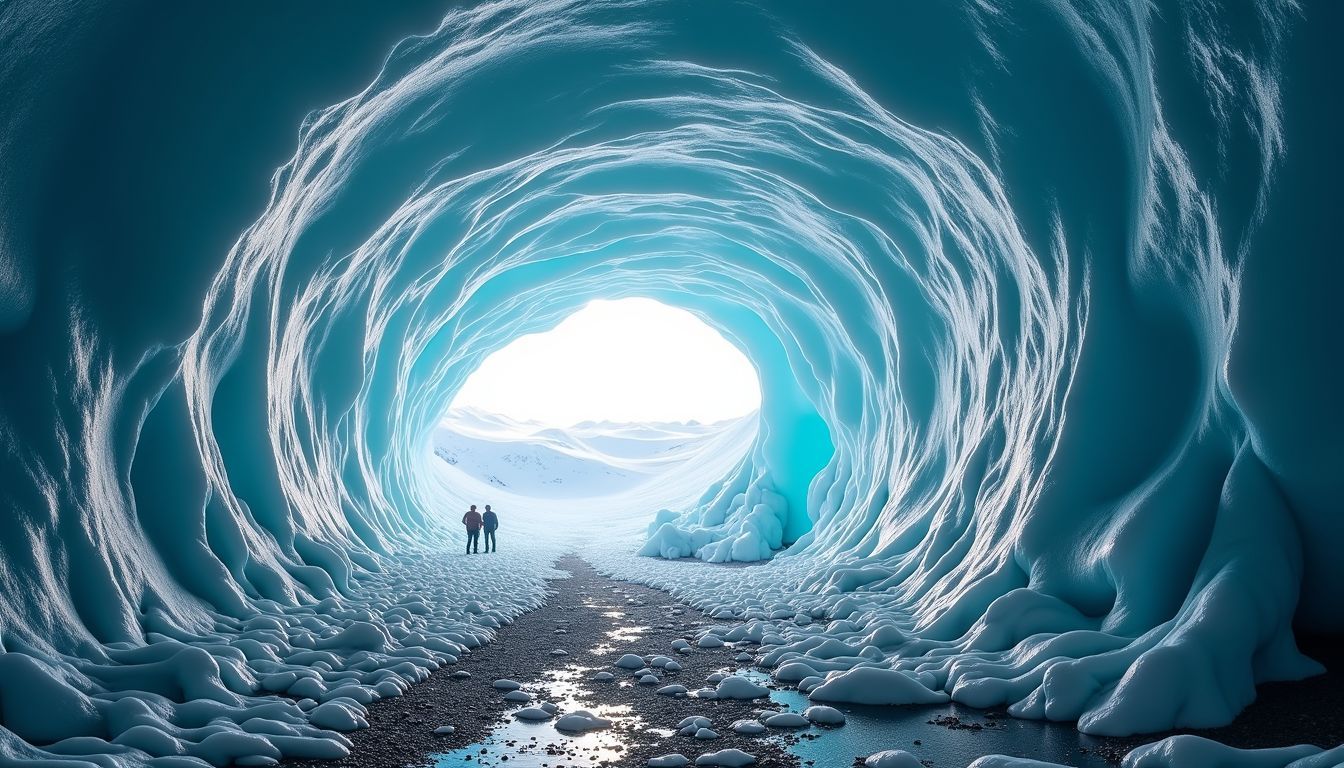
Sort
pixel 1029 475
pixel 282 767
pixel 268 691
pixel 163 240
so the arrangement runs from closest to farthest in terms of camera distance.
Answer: pixel 282 767 → pixel 268 691 → pixel 163 240 → pixel 1029 475

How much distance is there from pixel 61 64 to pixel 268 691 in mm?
4012

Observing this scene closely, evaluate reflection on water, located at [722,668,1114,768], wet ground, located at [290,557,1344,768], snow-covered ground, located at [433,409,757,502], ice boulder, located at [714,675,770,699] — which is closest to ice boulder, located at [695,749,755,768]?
wet ground, located at [290,557,1344,768]

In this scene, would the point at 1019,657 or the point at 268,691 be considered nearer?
the point at 268,691

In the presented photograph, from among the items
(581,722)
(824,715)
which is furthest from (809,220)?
(581,722)

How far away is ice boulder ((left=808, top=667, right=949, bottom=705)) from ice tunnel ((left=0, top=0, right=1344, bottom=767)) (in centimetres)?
6

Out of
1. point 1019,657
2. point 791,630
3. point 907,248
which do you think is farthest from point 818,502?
point 1019,657

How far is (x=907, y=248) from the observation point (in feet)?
39.0

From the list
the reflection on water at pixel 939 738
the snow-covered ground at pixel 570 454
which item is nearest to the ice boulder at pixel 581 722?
the reflection on water at pixel 939 738

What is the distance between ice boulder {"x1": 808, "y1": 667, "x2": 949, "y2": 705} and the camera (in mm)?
5883

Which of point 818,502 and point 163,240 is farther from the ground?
point 818,502

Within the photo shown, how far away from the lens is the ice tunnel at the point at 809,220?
527 centimetres

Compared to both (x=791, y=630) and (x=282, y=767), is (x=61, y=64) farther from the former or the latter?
(x=791, y=630)

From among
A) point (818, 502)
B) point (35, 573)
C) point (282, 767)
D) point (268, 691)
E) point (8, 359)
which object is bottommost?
point (282, 767)

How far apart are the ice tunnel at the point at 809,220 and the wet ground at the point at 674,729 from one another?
0.22m
